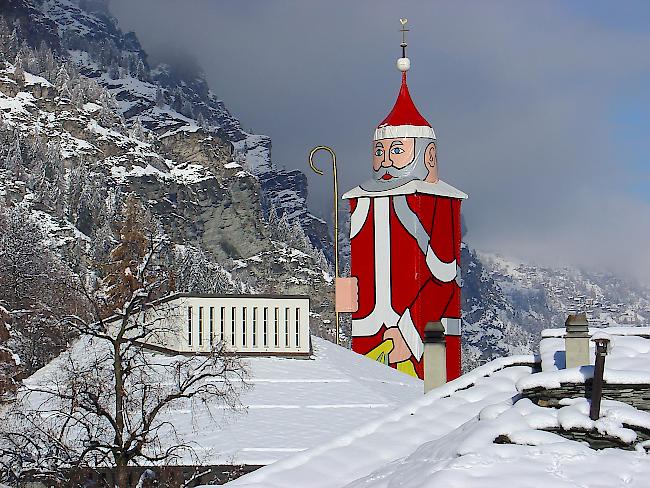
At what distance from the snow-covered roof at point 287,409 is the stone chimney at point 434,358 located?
118 inches

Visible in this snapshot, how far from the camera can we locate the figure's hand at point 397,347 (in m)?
43.8

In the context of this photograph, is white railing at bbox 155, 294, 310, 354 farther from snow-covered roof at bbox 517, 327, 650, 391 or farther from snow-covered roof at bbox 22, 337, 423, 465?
snow-covered roof at bbox 517, 327, 650, 391

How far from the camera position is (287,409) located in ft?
85.1

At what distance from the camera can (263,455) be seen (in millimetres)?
23312

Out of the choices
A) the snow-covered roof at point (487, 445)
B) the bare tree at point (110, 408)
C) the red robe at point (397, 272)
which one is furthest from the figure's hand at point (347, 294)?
the snow-covered roof at point (487, 445)

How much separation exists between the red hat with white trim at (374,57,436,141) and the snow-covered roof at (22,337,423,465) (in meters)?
15.0

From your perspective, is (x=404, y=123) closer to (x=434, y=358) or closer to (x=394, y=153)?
(x=394, y=153)

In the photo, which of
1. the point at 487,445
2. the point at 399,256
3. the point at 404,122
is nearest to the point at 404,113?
the point at 404,122

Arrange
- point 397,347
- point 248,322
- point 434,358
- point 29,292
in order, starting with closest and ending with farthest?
point 434,358 < point 248,322 < point 397,347 < point 29,292

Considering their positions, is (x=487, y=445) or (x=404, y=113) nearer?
(x=487, y=445)

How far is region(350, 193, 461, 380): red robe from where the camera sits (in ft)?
145

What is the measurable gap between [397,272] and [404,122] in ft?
15.9

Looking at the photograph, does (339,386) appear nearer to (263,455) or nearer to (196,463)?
(263,455)

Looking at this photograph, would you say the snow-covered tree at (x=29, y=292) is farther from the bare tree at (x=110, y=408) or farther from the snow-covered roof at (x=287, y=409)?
the snow-covered roof at (x=287, y=409)
